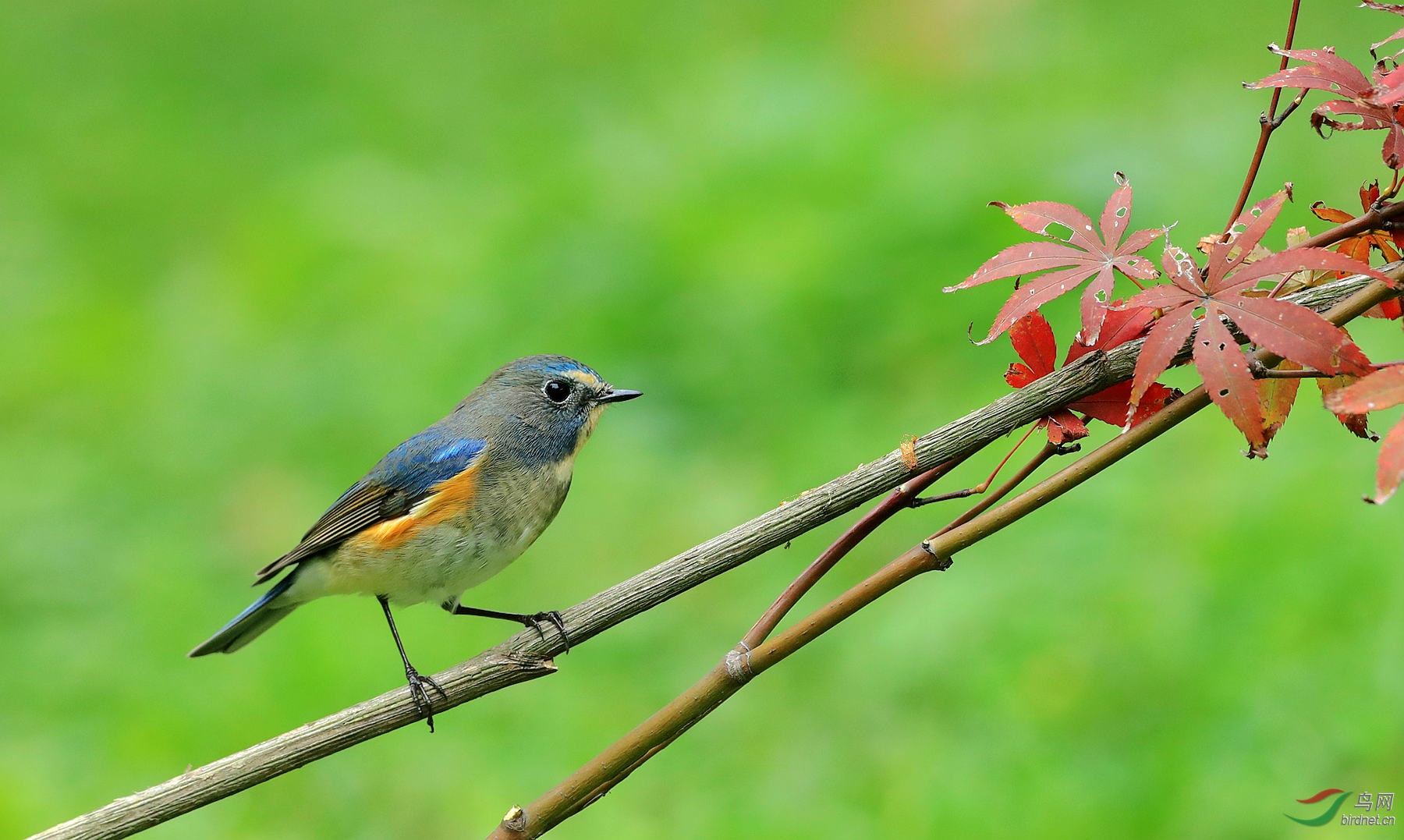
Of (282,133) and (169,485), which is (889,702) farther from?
(282,133)

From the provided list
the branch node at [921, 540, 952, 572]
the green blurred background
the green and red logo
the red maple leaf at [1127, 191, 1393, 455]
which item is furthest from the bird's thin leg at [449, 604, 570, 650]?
the green and red logo

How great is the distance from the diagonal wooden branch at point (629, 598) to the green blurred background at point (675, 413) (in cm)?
266

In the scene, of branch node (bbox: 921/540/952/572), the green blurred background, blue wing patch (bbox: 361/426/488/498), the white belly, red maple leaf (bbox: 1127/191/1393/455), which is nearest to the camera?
red maple leaf (bbox: 1127/191/1393/455)

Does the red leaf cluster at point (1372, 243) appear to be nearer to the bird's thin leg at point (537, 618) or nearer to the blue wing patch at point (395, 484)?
the bird's thin leg at point (537, 618)

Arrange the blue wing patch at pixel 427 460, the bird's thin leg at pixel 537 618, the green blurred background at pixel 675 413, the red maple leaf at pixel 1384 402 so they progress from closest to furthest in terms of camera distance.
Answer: the red maple leaf at pixel 1384 402
the bird's thin leg at pixel 537 618
the blue wing patch at pixel 427 460
the green blurred background at pixel 675 413

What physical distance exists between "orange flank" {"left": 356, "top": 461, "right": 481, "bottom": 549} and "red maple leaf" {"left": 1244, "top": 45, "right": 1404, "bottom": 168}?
2317mm

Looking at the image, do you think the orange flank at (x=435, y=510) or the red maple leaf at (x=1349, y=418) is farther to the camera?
the orange flank at (x=435, y=510)

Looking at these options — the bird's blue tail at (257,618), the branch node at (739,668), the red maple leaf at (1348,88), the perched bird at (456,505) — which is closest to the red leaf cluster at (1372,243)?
the red maple leaf at (1348,88)

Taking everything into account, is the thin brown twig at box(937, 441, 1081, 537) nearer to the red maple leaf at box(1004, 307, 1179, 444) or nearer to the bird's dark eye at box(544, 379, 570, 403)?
the red maple leaf at box(1004, 307, 1179, 444)

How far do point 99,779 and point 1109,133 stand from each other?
21.6ft

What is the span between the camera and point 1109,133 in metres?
7.79

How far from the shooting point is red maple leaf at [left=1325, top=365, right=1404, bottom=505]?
1.26m

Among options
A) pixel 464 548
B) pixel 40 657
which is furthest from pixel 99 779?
pixel 464 548

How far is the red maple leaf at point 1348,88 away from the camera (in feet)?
5.08
